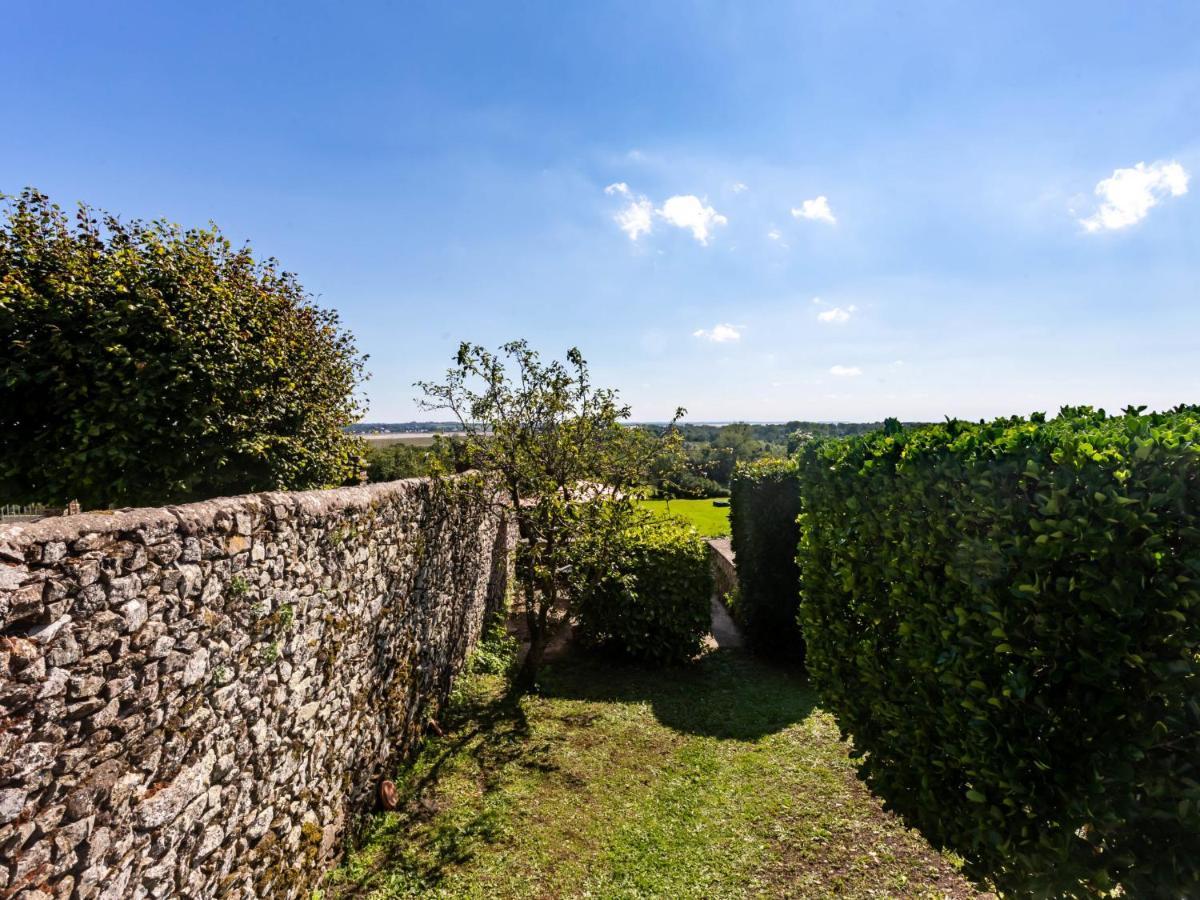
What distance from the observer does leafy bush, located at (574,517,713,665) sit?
31.4ft

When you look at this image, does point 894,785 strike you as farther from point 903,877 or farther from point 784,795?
point 784,795

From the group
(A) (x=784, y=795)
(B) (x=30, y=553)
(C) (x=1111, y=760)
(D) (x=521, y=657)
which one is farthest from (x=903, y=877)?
(D) (x=521, y=657)

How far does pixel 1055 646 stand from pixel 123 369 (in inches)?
389

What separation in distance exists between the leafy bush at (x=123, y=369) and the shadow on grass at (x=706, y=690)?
19.9 ft

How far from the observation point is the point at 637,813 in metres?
5.54

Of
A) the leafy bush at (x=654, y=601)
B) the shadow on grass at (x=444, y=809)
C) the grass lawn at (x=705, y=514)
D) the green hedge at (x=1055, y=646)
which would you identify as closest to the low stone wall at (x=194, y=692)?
the shadow on grass at (x=444, y=809)

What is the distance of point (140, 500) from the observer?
7.99 metres

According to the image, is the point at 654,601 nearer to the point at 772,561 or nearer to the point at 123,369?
the point at 772,561

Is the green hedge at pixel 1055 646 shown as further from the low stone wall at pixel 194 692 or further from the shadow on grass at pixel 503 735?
the low stone wall at pixel 194 692

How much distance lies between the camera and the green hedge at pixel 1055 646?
247cm

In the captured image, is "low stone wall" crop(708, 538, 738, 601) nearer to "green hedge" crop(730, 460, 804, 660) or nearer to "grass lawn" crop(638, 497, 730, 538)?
"green hedge" crop(730, 460, 804, 660)

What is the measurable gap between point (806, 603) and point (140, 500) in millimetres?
9038

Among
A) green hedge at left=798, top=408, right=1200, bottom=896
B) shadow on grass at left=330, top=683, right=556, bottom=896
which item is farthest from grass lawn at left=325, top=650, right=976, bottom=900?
green hedge at left=798, top=408, right=1200, bottom=896

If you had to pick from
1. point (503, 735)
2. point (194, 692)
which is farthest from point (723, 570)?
point (194, 692)
